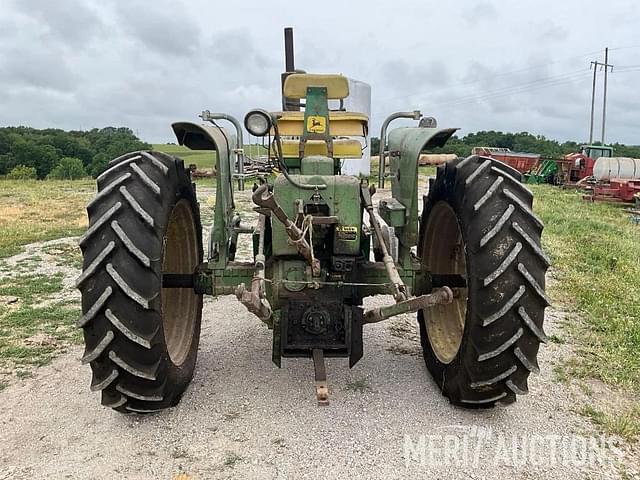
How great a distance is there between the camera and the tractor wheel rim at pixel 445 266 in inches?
185

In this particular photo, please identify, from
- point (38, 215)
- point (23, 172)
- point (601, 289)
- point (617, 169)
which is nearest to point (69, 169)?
point (23, 172)

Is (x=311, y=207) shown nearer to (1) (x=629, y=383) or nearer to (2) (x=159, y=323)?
(2) (x=159, y=323)

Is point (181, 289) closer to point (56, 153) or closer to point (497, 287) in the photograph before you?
point (497, 287)

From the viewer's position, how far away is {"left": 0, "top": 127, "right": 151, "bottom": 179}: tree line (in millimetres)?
42562

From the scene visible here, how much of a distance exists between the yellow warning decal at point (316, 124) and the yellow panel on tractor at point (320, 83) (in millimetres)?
401

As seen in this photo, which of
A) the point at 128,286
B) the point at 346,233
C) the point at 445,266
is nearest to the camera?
the point at 128,286

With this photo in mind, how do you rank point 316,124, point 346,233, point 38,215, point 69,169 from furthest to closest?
point 69,169, point 38,215, point 316,124, point 346,233

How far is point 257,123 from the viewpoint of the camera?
4.37 meters

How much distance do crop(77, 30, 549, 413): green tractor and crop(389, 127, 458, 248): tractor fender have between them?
2cm

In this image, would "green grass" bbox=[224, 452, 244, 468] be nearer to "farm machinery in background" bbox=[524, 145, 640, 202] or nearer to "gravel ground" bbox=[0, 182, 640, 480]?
"gravel ground" bbox=[0, 182, 640, 480]

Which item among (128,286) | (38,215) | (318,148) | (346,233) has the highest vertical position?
(318,148)

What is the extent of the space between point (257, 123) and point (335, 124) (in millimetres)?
1145

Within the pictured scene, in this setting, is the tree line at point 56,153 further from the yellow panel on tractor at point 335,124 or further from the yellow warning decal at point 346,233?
the yellow warning decal at point 346,233

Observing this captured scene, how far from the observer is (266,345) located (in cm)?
531
